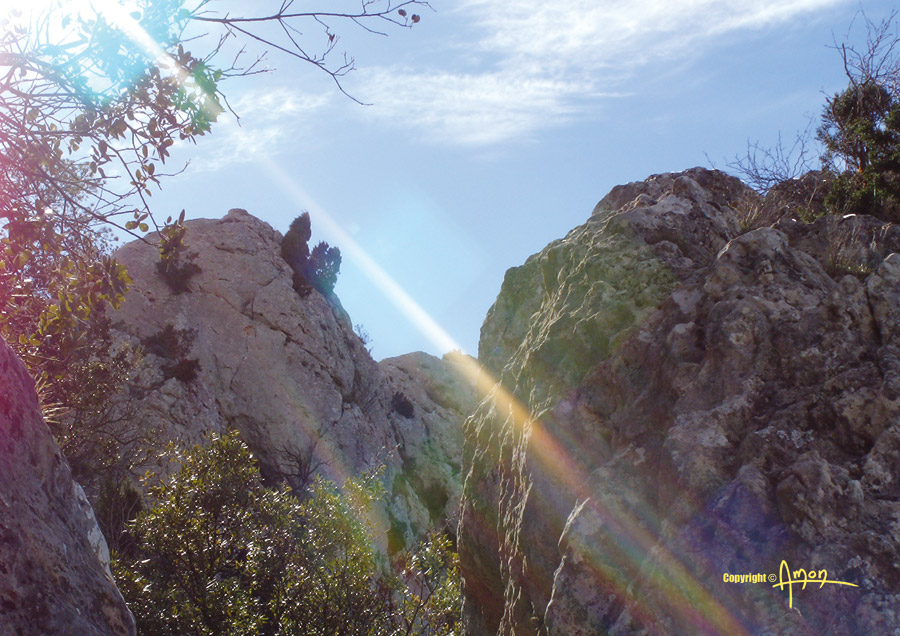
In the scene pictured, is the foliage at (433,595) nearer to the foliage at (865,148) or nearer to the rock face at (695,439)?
the rock face at (695,439)

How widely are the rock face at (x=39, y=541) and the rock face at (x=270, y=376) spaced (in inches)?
777

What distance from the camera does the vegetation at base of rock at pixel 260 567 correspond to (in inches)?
316

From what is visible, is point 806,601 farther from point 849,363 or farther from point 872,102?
point 872,102

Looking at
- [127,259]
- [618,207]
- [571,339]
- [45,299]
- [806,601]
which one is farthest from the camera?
[127,259]

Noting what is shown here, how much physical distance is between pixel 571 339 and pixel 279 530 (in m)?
5.74

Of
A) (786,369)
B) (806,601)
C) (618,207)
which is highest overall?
(618,207)

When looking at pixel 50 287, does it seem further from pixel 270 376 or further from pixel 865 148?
pixel 270 376

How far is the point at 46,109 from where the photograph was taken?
16.4 feet

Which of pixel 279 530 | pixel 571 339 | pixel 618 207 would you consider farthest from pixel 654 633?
pixel 279 530

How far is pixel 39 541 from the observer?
13.8 ft
